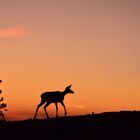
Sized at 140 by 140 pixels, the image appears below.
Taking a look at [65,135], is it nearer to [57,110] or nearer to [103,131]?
[103,131]

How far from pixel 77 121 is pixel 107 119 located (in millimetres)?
1937

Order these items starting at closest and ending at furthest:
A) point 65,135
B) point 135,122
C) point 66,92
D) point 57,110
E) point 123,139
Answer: point 123,139 → point 65,135 → point 135,122 → point 57,110 → point 66,92

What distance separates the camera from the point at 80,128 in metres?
24.6

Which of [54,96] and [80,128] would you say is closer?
[80,128]

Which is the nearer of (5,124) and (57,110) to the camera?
(5,124)

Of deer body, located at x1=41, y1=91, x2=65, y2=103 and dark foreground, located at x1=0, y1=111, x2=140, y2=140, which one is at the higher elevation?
deer body, located at x1=41, y1=91, x2=65, y2=103

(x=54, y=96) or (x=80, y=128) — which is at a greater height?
(x=54, y=96)

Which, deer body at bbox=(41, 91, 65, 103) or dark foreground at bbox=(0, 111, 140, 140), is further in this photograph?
deer body at bbox=(41, 91, 65, 103)

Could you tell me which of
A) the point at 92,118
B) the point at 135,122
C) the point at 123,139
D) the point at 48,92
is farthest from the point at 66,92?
the point at 123,139

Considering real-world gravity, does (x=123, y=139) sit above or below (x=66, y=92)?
below

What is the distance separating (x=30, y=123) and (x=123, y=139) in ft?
26.4

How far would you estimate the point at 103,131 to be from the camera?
23.4 meters

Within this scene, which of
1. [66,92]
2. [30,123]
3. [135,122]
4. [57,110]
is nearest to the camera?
[135,122]

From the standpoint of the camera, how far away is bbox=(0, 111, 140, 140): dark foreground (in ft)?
74.3
